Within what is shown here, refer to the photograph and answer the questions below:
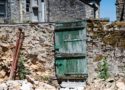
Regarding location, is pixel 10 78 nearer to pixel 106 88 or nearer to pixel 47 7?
pixel 106 88

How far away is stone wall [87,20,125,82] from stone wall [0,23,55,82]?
1661mm

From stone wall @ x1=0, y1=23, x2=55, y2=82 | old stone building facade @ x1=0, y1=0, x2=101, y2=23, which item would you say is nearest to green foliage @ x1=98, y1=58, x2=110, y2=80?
stone wall @ x1=0, y1=23, x2=55, y2=82

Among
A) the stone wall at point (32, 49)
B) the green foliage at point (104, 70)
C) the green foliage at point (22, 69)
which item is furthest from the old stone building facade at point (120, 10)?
the green foliage at point (22, 69)

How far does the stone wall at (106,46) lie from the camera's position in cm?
1117

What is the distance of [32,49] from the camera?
11688 mm

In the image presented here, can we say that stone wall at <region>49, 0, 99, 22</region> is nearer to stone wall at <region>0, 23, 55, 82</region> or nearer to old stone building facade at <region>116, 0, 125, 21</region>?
old stone building facade at <region>116, 0, 125, 21</region>

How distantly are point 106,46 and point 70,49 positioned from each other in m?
1.50

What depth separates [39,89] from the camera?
403 inches

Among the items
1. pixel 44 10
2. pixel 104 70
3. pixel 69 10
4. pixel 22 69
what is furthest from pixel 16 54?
pixel 44 10

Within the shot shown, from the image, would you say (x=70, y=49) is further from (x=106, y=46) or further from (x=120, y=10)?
(x=120, y=10)

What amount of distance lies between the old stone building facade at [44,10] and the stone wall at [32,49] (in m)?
3.80

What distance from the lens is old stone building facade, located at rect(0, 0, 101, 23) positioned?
1559 cm

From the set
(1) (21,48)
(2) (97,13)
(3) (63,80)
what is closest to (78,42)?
(3) (63,80)

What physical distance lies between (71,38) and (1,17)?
6054 millimetres
